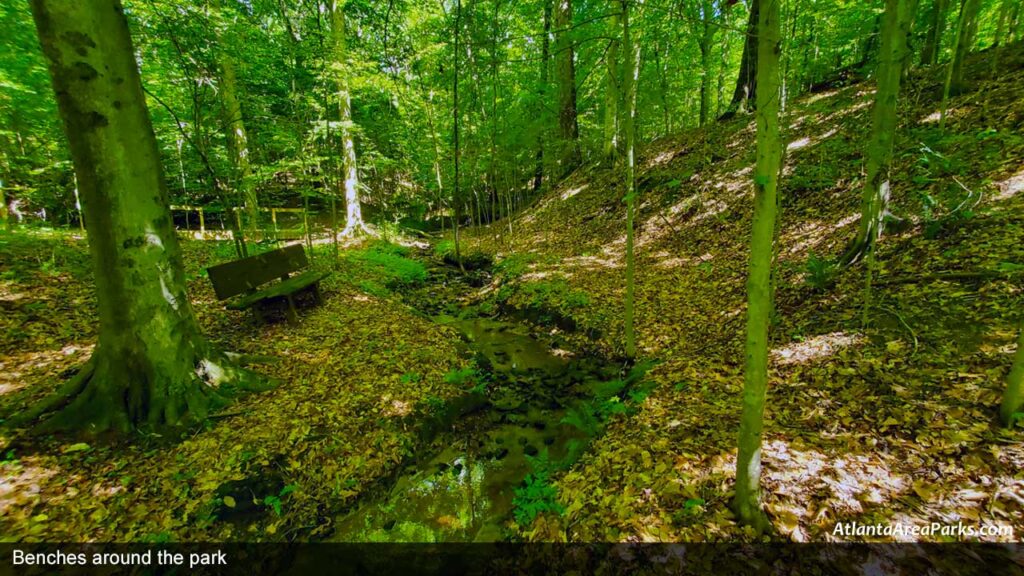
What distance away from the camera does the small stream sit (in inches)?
135

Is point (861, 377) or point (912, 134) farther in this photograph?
point (912, 134)

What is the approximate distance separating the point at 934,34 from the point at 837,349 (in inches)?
377

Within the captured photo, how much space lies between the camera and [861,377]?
142 inches

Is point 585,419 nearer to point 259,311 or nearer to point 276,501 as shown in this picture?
point 276,501

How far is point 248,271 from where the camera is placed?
634 centimetres

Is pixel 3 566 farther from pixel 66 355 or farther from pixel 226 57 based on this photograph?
pixel 226 57

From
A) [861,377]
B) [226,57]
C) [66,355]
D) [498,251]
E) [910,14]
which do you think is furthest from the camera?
[498,251]

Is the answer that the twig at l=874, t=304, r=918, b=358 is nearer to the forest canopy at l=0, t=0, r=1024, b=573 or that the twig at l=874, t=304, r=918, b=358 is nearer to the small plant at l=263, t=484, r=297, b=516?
the forest canopy at l=0, t=0, r=1024, b=573

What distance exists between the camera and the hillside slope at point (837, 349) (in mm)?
2574

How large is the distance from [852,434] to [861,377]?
2.89 ft

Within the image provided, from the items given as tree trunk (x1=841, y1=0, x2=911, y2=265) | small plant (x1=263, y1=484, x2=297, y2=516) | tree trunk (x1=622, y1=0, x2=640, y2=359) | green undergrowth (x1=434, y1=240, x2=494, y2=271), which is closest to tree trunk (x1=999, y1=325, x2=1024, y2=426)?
tree trunk (x1=841, y1=0, x2=911, y2=265)

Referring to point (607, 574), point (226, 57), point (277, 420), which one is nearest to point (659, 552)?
point (607, 574)

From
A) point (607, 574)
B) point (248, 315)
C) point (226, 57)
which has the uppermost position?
point (226, 57)

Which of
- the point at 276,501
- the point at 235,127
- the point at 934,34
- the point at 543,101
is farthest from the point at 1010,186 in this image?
the point at 235,127
